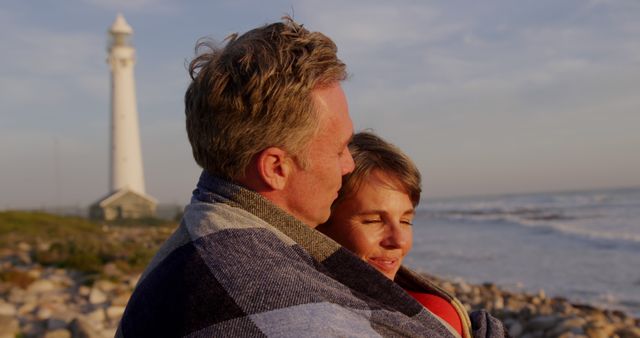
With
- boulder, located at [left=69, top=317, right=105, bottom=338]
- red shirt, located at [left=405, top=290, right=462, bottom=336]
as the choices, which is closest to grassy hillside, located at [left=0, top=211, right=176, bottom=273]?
boulder, located at [left=69, top=317, right=105, bottom=338]

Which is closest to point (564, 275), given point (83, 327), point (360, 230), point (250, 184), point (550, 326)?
point (550, 326)

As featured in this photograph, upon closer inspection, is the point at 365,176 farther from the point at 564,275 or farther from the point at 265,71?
the point at 564,275

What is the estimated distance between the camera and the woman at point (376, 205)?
292 cm

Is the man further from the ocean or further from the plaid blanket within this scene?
the ocean

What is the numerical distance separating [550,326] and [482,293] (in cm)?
417

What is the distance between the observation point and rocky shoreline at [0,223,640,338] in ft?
24.0

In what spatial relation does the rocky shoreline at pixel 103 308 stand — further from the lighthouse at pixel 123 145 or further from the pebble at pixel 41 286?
the lighthouse at pixel 123 145

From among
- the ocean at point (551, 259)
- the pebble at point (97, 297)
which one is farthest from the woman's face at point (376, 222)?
the ocean at point (551, 259)

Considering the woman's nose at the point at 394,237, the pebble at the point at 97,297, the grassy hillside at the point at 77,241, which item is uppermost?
the woman's nose at the point at 394,237

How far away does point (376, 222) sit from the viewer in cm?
297

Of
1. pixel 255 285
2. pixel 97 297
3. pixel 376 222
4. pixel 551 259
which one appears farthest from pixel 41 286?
pixel 551 259

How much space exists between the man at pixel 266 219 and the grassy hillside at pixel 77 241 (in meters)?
10.9

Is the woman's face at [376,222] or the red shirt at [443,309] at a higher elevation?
the woman's face at [376,222]

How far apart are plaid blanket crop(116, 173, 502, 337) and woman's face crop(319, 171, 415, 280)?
0.85 m
